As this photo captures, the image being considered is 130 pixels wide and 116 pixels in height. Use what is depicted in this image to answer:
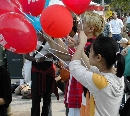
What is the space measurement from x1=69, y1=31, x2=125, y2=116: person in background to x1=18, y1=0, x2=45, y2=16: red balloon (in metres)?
0.80

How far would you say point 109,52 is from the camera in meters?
2.91

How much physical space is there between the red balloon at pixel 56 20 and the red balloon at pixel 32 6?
0.12m

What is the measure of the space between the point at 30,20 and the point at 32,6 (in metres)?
0.14

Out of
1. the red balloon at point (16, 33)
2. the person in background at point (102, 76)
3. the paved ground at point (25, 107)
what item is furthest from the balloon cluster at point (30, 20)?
the paved ground at point (25, 107)

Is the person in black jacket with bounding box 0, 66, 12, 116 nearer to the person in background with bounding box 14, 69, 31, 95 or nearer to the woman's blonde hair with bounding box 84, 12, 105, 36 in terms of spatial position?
the woman's blonde hair with bounding box 84, 12, 105, 36

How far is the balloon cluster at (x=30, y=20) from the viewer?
10.8 ft

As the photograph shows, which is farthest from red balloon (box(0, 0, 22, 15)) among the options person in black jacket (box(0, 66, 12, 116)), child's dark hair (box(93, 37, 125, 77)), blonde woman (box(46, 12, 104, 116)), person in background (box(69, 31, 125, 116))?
child's dark hair (box(93, 37, 125, 77))

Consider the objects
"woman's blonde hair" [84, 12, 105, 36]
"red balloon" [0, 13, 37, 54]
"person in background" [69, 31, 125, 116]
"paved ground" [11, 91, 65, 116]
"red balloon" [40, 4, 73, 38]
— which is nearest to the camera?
"person in background" [69, 31, 125, 116]

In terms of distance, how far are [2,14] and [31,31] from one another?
0.30 meters

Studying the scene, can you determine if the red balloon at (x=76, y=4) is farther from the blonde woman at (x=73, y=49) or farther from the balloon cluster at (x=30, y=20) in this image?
the blonde woman at (x=73, y=49)

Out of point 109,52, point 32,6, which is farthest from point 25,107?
point 109,52

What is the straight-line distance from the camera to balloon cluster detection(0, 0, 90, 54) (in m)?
3.29

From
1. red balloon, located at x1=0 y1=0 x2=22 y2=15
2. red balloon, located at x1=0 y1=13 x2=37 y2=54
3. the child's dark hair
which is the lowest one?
the child's dark hair

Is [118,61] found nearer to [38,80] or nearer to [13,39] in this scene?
[13,39]
